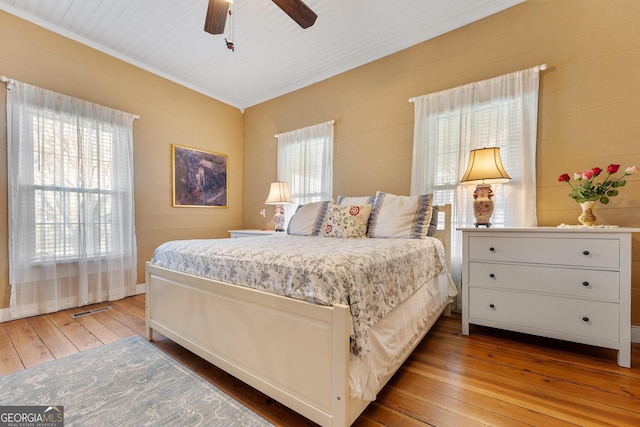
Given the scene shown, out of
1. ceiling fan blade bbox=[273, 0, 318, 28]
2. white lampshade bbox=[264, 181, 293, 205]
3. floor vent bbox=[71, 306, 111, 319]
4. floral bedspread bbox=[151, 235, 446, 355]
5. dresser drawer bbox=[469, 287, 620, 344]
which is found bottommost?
floor vent bbox=[71, 306, 111, 319]

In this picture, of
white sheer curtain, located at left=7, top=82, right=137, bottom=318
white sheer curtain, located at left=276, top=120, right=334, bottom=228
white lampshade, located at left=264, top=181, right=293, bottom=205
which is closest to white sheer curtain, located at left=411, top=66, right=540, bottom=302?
white sheer curtain, located at left=276, top=120, right=334, bottom=228

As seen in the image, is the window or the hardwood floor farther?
the window

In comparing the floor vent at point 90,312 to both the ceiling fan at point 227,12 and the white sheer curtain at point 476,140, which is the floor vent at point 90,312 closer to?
the ceiling fan at point 227,12

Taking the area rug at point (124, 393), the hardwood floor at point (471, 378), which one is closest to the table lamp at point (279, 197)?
the hardwood floor at point (471, 378)

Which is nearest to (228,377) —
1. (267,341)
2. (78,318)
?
(267,341)

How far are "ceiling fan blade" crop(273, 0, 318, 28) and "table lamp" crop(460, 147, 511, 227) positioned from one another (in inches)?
64.0

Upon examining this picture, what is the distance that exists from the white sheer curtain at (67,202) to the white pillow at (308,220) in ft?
6.42

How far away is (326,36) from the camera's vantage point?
9.16ft

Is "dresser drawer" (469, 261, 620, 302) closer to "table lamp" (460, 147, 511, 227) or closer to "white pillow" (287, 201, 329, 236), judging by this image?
"table lamp" (460, 147, 511, 227)

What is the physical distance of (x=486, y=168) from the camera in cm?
217

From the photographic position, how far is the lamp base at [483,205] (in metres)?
2.21

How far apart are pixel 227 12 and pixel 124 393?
2335mm

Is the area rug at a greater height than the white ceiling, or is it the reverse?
the white ceiling

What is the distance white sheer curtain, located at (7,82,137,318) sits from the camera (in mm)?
2457
